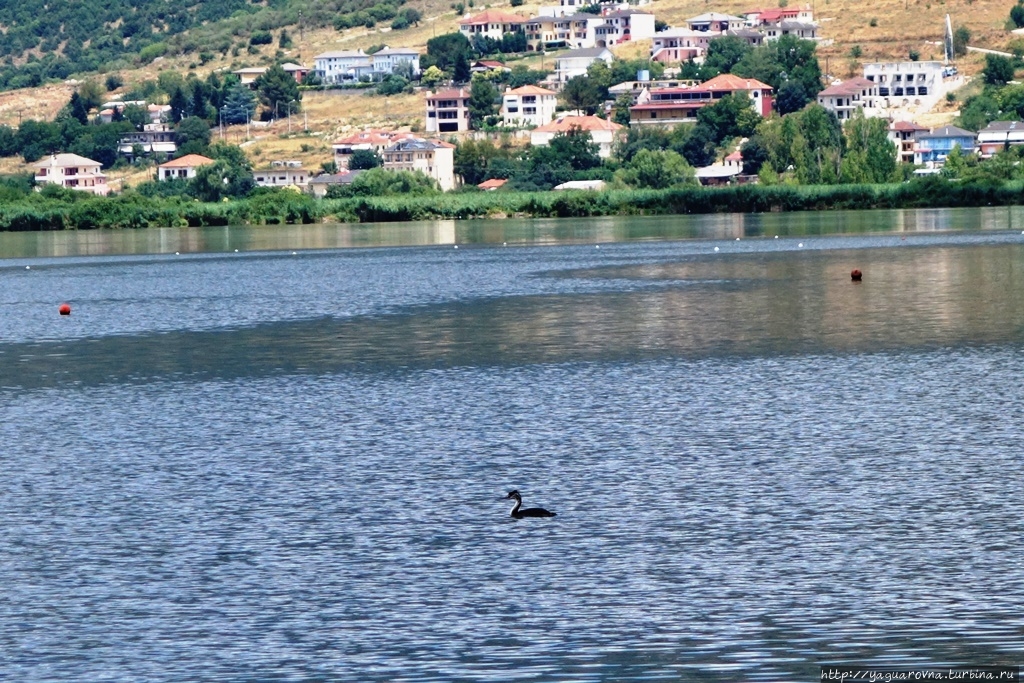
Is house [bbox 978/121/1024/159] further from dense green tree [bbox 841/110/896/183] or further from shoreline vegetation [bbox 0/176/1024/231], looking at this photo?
shoreline vegetation [bbox 0/176/1024/231]

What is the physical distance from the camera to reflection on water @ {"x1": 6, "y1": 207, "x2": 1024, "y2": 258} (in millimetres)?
99688

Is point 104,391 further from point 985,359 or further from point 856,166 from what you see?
point 856,166

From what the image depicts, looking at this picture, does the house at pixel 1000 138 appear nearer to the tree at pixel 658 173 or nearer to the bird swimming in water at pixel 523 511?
the tree at pixel 658 173

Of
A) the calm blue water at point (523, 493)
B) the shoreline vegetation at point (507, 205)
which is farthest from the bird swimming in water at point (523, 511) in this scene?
the shoreline vegetation at point (507, 205)

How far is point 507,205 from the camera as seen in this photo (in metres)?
143

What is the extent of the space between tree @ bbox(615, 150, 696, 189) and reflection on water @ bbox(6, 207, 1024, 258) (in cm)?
2758

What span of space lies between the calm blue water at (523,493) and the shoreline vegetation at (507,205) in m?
82.3

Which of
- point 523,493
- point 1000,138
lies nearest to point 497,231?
point 1000,138

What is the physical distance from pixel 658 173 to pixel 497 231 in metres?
54.6

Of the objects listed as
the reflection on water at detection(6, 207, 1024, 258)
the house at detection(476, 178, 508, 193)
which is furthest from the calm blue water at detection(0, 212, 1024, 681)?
the house at detection(476, 178, 508, 193)

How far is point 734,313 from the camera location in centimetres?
4741

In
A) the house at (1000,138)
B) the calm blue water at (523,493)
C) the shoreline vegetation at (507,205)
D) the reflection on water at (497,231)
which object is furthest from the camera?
the house at (1000,138)

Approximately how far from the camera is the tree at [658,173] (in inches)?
6722

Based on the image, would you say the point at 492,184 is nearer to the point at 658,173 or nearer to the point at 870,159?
the point at 658,173
